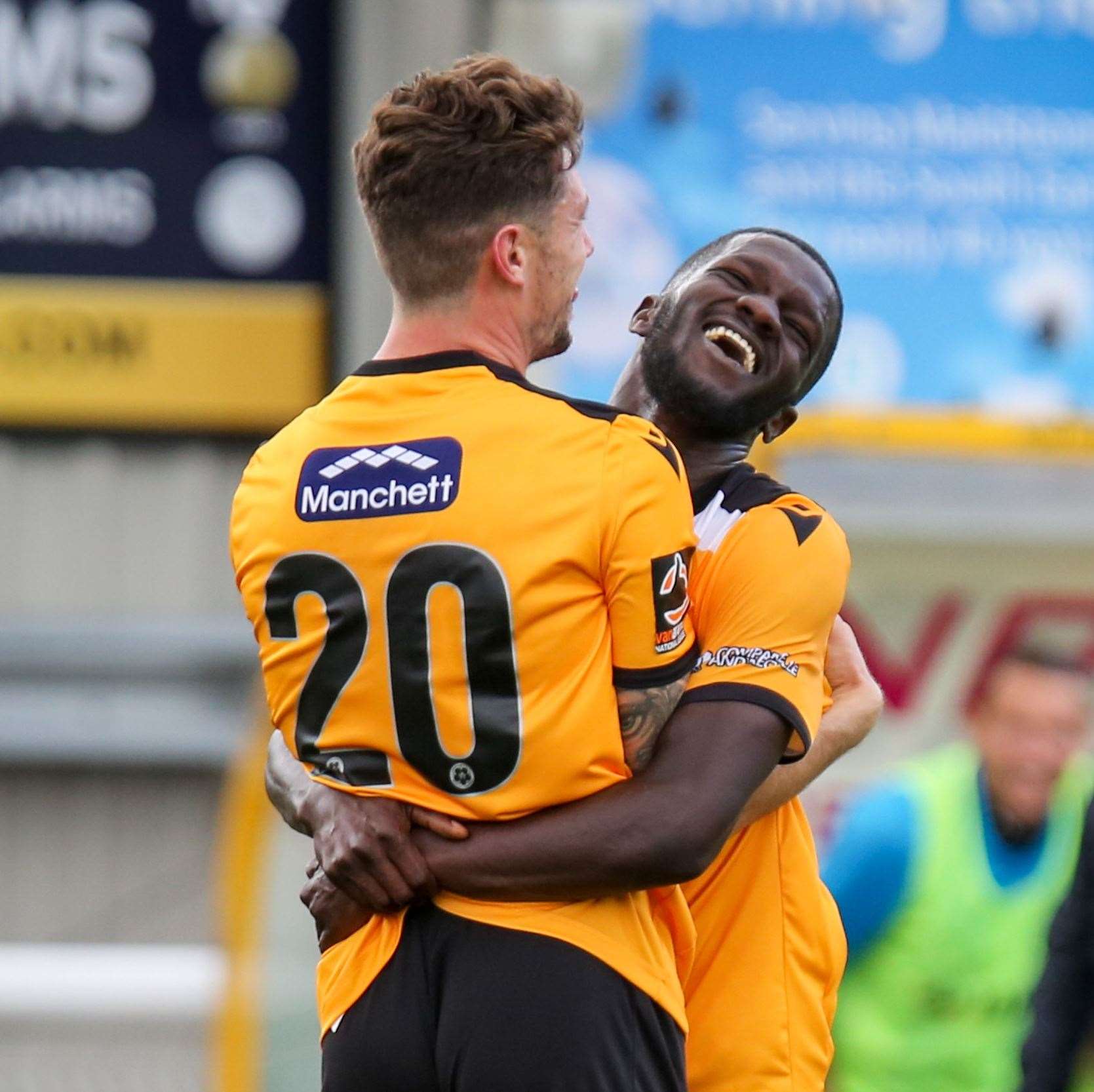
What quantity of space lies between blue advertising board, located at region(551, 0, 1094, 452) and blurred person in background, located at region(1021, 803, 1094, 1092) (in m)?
3.90

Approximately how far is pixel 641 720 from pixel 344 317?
6.26m

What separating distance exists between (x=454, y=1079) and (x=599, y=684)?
0.41 metres

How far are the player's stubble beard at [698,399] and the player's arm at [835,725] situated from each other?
264 mm

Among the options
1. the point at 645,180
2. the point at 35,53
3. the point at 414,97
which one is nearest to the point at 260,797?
the point at 414,97

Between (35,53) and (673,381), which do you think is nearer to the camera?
(673,381)

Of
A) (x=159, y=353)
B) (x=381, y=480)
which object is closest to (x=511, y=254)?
(x=381, y=480)

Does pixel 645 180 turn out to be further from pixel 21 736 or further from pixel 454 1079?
pixel 454 1079

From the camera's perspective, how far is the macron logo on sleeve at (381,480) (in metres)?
1.91

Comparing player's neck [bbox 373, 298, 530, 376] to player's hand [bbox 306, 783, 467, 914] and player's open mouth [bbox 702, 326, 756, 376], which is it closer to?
player's open mouth [bbox 702, 326, 756, 376]

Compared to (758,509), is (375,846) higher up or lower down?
lower down

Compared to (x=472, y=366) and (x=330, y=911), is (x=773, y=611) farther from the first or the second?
(x=330, y=911)

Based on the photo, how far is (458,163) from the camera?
76.7 inches

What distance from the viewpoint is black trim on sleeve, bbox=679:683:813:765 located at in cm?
197

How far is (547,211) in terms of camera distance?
2.01m
